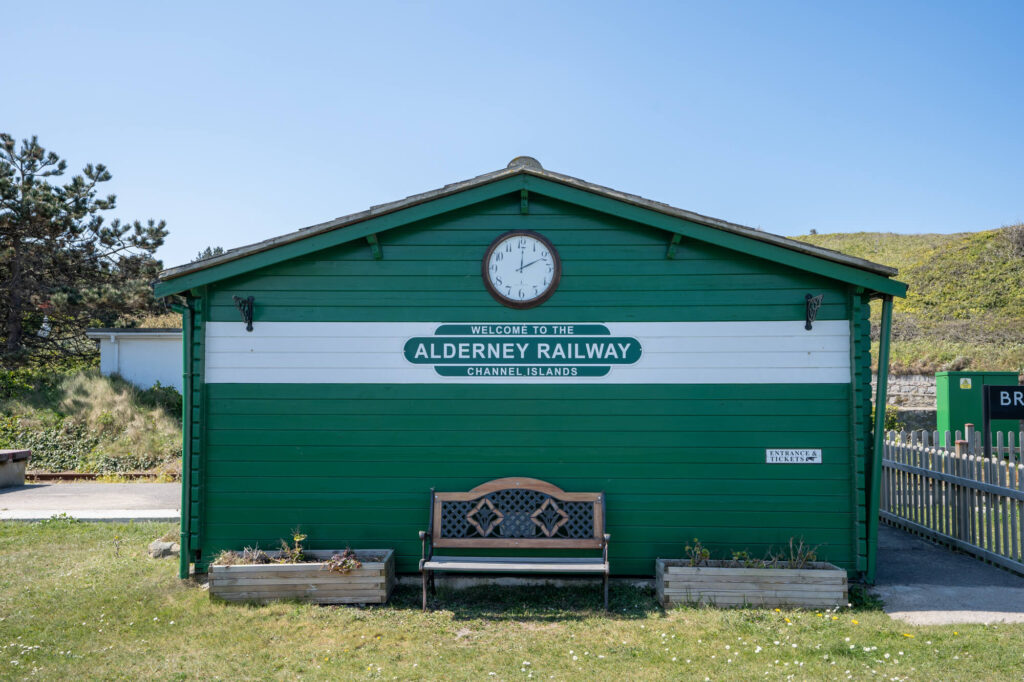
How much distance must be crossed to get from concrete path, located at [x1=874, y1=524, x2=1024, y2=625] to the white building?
17.7m

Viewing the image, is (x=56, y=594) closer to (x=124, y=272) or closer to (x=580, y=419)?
(x=580, y=419)

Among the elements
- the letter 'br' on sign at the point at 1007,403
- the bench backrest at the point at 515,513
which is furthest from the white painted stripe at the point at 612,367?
the letter 'br' on sign at the point at 1007,403

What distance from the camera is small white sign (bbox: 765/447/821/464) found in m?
6.85

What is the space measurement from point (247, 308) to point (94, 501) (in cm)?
745

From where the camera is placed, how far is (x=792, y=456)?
6.86 meters

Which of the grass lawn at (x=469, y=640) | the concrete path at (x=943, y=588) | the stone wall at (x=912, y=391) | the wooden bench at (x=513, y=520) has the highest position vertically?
the stone wall at (x=912, y=391)

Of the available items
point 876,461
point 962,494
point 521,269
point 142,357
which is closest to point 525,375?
point 521,269

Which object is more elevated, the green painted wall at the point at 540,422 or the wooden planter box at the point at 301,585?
the green painted wall at the point at 540,422

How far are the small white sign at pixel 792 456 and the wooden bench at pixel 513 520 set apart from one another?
1661 mm

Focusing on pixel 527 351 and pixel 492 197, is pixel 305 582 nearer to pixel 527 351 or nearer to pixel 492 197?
pixel 527 351

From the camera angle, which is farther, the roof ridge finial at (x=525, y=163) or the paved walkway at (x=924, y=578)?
the roof ridge finial at (x=525, y=163)

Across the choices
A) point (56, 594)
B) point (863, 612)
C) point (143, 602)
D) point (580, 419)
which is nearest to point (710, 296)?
point (580, 419)

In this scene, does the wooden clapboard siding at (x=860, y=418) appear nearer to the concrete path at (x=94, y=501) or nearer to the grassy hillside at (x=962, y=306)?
the concrete path at (x=94, y=501)

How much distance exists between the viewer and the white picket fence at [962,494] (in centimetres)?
722
